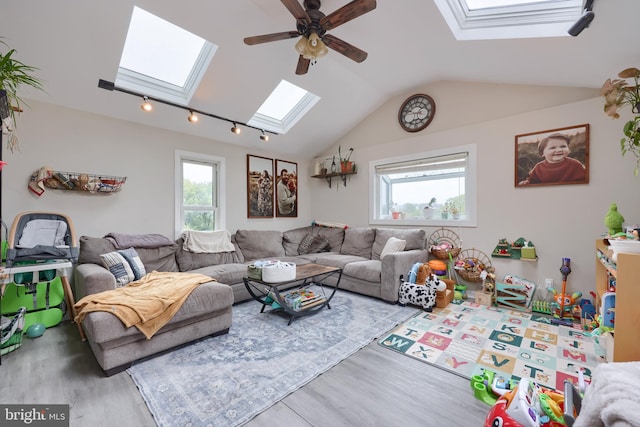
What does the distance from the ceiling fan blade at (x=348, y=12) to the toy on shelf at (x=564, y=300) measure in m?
3.20

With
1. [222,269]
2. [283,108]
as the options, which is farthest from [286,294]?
[283,108]

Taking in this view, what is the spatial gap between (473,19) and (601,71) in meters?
1.27

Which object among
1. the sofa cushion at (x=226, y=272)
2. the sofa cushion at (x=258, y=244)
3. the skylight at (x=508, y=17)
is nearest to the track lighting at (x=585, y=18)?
the skylight at (x=508, y=17)

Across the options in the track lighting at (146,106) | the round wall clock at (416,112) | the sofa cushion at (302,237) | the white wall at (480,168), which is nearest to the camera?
the white wall at (480,168)

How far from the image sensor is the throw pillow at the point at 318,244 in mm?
4605

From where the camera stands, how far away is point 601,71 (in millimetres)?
2426

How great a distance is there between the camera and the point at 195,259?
346 centimetres

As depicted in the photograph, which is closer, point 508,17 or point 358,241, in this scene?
point 508,17

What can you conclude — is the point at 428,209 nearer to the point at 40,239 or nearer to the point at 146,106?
the point at 146,106

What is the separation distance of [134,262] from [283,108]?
3.03m

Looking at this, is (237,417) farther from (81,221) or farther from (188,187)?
(188,187)

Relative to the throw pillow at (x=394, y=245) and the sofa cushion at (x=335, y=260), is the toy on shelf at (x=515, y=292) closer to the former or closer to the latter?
the throw pillow at (x=394, y=245)

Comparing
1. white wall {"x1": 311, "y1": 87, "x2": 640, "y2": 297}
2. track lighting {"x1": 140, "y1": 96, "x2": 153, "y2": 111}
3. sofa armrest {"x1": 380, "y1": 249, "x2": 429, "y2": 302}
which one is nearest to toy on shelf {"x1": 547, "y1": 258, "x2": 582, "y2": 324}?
white wall {"x1": 311, "y1": 87, "x2": 640, "y2": 297}

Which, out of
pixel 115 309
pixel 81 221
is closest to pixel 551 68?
pixel 115 309
